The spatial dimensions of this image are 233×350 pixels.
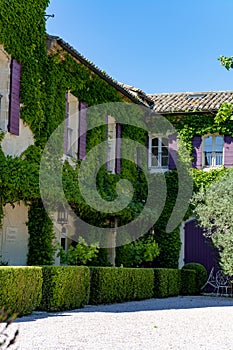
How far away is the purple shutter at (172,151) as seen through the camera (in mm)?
23906

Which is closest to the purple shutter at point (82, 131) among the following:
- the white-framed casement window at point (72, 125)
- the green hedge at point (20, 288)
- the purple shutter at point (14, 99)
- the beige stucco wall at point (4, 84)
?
the white-framed casement window at point (72, 125)

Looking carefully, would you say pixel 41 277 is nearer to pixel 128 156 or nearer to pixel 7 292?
pixel 7 292

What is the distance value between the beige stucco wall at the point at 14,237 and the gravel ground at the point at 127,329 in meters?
2.33

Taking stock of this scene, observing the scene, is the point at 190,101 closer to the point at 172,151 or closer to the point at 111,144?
the point at 172,151

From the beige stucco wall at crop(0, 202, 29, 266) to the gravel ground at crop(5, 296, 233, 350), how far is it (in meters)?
2.33

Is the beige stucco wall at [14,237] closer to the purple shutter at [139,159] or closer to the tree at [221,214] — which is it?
the tree at [221,214]

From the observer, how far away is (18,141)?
50.4 ft

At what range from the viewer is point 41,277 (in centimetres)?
1312

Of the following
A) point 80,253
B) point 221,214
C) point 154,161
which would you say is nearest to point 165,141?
point 154,161

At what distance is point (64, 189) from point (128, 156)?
609cm

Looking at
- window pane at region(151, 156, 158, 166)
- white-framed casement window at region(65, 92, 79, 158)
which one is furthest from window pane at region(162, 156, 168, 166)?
white-framed casement window at region(65, 92, 79, 158)

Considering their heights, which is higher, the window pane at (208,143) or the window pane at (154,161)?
the window pane at (208,143)

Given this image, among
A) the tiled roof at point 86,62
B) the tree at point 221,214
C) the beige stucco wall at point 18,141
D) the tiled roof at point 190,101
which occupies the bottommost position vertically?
the tree at point 221,214

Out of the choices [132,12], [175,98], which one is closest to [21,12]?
[132,12]
